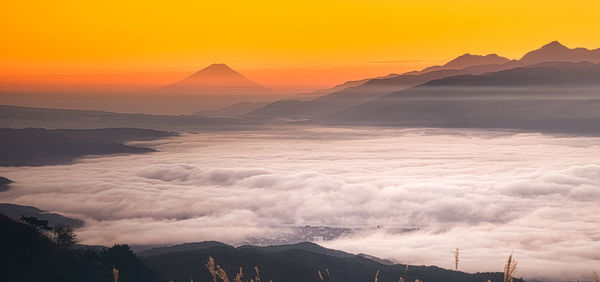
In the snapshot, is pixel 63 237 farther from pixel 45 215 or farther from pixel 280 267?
pixel 45 215

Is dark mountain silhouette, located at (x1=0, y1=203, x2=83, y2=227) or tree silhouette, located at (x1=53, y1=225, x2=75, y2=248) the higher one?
tree silhouette, located at (x1=53, y1=225, x2=75, y2=248)

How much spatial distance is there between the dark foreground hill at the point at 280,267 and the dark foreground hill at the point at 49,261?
22.6m

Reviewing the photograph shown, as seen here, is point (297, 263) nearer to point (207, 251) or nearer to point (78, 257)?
point (207, 251)

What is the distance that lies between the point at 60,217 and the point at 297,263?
140398 mm

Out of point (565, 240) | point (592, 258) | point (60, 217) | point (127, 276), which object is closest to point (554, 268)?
point (592, 258)

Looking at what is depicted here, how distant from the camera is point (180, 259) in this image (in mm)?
75125

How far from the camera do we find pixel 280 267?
75000 millimetres

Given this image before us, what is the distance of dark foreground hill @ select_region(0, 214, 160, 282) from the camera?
39.9 meters

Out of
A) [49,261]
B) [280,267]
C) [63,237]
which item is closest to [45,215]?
[280,267]

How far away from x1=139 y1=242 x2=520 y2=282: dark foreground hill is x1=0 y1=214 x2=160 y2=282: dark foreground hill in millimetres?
22619

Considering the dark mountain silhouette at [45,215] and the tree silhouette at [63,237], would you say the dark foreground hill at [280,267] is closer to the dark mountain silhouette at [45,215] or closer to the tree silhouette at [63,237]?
the tree silhouette at [63,237]

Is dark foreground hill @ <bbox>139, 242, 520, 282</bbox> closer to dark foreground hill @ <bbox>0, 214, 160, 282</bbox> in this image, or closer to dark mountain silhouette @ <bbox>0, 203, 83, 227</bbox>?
dark foreground hill @ <bbox>0, 214, 160, 282</bbox>

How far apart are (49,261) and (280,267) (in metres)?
37.2

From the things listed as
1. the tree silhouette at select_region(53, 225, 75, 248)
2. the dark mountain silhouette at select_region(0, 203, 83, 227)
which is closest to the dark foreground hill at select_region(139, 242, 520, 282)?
the tree silhouette at select_region(53, 225, 75, 248)
